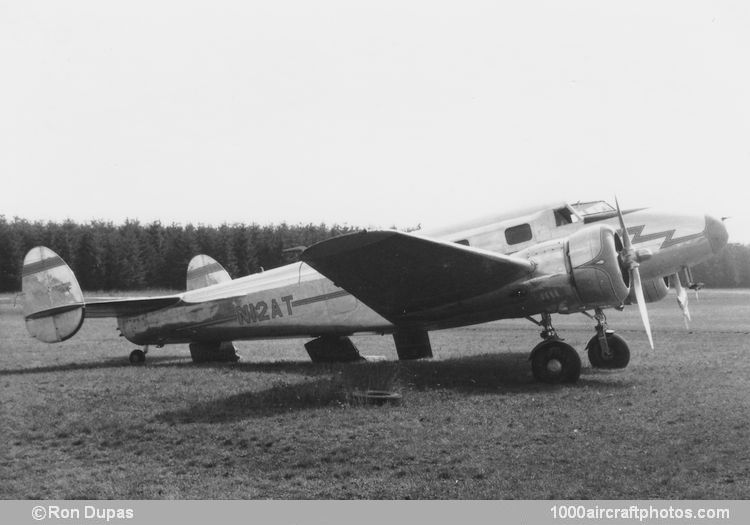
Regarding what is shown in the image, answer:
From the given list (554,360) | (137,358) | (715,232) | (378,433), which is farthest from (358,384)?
(715,232)

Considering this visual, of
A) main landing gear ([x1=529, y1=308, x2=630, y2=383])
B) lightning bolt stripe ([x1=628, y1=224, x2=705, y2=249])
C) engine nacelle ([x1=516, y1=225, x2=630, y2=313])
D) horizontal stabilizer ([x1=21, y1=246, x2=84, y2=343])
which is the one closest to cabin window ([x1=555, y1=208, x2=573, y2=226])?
lightning bolt stripe ([x1=628, y1=224, x2=705, y2=249])

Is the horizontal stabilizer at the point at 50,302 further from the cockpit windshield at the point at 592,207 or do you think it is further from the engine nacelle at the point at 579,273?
the cockpit windshield at the point at 592,207

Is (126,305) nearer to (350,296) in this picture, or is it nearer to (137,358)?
(137,358)

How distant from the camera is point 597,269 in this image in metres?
8.52

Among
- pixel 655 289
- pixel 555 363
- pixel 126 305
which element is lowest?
pixel 555 363

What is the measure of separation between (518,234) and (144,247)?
109 ft

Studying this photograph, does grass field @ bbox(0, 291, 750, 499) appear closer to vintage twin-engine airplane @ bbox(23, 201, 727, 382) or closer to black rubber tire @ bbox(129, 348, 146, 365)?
vintage twin-engine airplane @ bbox(23, 201, 727, 382)

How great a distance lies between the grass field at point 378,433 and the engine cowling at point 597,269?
124cm

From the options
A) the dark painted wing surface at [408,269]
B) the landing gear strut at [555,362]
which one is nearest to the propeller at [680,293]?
the landing gear strut at [555,362]

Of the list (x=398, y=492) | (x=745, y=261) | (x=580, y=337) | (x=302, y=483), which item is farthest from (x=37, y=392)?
(x=745, y=261)

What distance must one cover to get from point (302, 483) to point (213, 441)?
61.6 inches

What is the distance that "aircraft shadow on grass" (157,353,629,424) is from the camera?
26.4 ft

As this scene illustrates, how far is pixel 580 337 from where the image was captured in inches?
650

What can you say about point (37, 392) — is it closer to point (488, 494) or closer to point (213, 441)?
point (213, 441)
